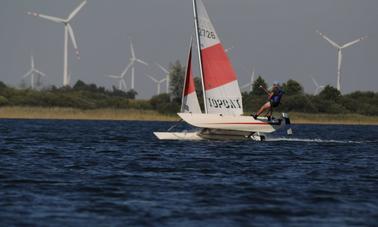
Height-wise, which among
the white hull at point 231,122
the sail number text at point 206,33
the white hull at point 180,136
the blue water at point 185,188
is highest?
the sail number text at point 206,33

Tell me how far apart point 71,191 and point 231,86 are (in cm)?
2694

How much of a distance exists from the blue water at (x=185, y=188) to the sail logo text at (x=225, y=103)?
9.48m

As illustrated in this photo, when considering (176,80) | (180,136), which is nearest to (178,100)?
(176,80)

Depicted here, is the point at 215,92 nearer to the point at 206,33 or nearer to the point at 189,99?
the point at 189,99

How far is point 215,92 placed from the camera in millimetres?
48094

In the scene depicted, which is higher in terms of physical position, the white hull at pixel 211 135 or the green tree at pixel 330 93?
the green tree at pixel 330 93

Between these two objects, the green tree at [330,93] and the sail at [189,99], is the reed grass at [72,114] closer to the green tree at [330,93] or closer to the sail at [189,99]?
the green tree at [330,93]

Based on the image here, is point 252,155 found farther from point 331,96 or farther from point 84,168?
point 331,96

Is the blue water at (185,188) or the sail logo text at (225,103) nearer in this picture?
the blue water at (185,188)

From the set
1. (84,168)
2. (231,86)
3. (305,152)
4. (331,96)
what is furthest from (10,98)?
(84,168)

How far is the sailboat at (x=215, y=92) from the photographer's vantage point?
47.5 metres

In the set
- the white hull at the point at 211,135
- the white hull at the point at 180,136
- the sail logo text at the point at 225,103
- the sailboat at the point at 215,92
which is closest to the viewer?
the sailboat at the point at 215,92

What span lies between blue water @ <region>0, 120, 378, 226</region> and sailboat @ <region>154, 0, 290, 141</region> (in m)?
8.73

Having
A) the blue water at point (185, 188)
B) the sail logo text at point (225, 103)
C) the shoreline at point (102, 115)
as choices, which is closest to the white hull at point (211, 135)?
the sail logo text at point (225, 103)
